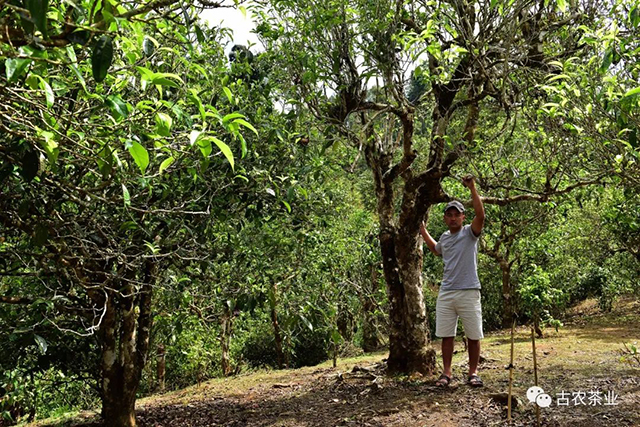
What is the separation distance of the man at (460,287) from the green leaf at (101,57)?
3.38 meters

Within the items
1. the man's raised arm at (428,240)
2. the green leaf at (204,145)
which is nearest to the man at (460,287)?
the man's raised arm at (428,240)

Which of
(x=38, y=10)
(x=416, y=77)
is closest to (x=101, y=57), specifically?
(x=38, y=10)

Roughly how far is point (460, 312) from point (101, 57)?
3771mm

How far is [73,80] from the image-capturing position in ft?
7.40

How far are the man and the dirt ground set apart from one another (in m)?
0.42

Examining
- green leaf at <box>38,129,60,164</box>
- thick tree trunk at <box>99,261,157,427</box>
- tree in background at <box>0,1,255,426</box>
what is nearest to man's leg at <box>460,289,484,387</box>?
tree in background at <box>0,1,255,426</box>

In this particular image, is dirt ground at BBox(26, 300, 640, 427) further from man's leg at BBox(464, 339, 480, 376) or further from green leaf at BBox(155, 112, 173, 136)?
green leaf at BBox(155, 112, 173, 136)

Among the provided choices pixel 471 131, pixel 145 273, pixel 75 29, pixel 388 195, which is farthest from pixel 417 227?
pixel 75 29

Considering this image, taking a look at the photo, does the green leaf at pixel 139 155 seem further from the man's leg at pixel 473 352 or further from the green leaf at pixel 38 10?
the man's leg at pixel 473 352

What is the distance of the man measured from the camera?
428 cm

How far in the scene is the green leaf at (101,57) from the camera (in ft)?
4.47

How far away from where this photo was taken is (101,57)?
1.37m

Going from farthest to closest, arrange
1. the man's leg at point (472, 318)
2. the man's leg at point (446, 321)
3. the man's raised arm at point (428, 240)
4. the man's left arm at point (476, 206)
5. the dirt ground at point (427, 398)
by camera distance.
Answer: the man's raised arm at point (428, 240) < the man's leg at point (446, 321) < the man's leg at point (472, 318) < the man's left arm at point (476, 206) < the dirt ground at point (427, 398)

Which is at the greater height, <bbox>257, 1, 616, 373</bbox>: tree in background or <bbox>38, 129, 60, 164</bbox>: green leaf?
<bbox>257, 1, 616, 373</bbox>: tree in background
